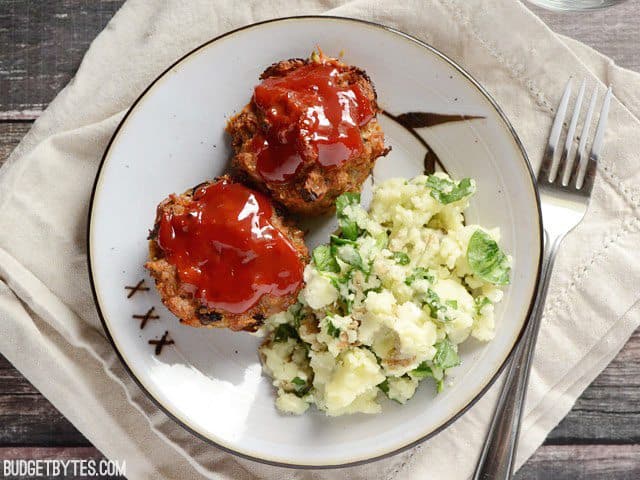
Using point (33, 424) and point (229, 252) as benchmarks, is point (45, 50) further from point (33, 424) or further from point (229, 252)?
point (33, 424)

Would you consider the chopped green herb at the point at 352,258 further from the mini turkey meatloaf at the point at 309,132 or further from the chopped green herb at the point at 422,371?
the chopped green herb at the point at 422,371

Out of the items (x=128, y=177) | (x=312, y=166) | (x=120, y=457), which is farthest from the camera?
(x=120, y=457)

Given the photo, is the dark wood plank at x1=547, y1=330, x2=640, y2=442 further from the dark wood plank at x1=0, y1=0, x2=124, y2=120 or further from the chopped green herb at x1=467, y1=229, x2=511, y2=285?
A: the dark wood plank at x1=0, y1=0, x2=124, y2=120

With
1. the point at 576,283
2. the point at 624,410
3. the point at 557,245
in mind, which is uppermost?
the point at 557,245

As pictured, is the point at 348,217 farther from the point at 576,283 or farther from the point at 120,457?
the point at 120,457

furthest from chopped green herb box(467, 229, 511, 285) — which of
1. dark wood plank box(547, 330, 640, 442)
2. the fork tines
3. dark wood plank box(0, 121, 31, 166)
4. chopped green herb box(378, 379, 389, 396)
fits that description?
dark wood plank box(0, 121, 31, 166)

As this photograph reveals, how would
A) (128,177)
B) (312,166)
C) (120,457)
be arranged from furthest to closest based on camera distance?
(120,457)
(128,177)
(312,166)

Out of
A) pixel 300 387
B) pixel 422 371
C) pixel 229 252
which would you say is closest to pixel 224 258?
pixel 229 252

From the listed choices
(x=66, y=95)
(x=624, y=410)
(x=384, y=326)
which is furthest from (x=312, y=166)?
(x=624, y=410)
